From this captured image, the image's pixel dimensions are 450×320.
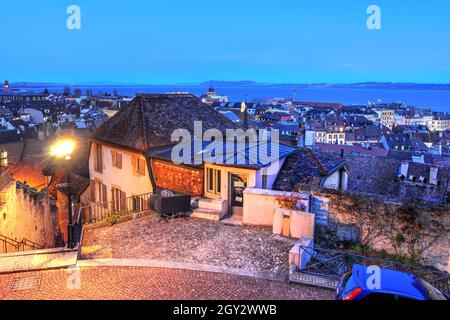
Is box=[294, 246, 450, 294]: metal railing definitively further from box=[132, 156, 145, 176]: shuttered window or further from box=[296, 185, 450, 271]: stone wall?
box=[132, 156, 145, 176]: shuttered window

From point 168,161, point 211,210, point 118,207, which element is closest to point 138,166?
point 168,161

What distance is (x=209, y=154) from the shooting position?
20.3 meters

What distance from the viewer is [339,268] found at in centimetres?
1320

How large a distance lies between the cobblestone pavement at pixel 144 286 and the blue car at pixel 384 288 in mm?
1520

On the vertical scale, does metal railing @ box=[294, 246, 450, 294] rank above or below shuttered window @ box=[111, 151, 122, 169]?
below

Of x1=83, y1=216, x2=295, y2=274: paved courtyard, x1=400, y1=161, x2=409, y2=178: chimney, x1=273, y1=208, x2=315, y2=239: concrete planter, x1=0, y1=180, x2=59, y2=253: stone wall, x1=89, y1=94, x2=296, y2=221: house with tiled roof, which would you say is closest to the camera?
x1=83, y1=216, x2=295, y2=274: paved courtyard

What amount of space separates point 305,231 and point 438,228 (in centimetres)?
427

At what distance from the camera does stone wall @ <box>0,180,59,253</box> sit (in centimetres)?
1872

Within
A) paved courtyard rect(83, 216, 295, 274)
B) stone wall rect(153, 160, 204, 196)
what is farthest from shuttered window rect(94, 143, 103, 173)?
paved courtyard rect(83, 216, 295, 274)

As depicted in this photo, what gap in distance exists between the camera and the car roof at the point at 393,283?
9.25 metres

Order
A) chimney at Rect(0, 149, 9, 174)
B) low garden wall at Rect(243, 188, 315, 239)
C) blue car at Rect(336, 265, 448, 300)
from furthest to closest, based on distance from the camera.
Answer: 1. chimney at Rect(0, 149, 9, 174)
2. low garden wall at Rect(243, 188, 315, 239)
3. blue car at Rect(336, 265, 448, 300)

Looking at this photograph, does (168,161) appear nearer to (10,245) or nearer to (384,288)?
(10,245)

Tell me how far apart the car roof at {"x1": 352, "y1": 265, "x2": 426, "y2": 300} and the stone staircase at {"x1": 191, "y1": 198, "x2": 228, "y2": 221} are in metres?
8.34

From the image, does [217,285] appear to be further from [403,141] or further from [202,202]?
[403,141]
